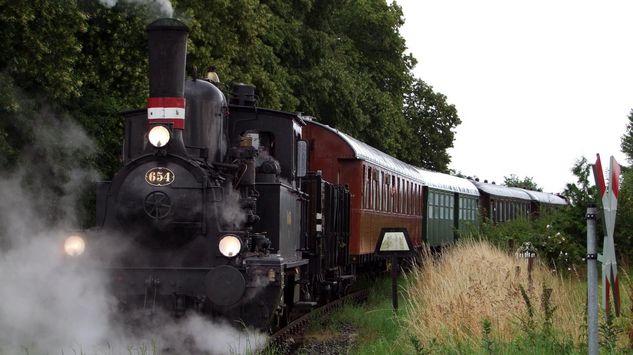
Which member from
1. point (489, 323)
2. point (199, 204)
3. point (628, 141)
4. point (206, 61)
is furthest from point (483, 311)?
point (628, 141)

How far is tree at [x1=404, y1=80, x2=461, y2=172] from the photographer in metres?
53.0

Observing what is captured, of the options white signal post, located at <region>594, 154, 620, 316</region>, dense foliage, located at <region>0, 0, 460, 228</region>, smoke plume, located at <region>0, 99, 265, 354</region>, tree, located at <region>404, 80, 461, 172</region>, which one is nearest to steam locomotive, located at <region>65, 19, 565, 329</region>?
smoke plume, located at <region>0, 99, 265, 354</region>

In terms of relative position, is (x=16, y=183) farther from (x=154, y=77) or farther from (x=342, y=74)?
(x=342, y=74)

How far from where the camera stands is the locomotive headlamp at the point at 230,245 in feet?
30.8

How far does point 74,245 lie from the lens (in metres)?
9.39

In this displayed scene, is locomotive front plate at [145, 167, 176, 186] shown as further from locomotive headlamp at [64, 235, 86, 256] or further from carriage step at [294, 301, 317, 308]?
carriage step at [294, 301, 317, 308]

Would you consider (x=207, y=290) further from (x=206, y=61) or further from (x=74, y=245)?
(x=206, y=61)

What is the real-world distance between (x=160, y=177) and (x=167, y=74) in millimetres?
985

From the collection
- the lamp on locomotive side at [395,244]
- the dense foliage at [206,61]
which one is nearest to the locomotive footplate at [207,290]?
the dense foliage at [206,61]

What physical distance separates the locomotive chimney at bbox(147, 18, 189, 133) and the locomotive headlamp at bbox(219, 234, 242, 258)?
1.16m

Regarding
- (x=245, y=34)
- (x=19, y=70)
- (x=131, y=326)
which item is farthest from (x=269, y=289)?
(x=245, y=34)

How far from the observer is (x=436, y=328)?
993 centimetres

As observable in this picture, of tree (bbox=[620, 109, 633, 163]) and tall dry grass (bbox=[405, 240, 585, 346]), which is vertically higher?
tree (bbox=[620, 109, 633, 163])

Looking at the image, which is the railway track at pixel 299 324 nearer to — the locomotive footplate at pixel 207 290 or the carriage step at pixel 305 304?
the carriage step at pixel 305 304
